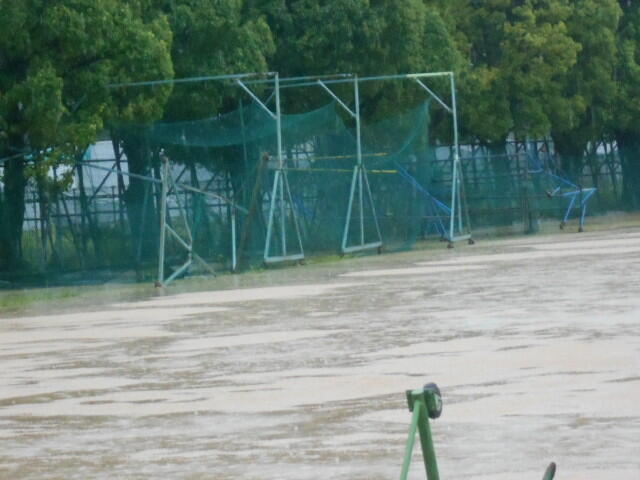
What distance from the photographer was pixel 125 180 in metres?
36.5

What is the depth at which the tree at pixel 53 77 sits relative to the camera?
29.7 metres

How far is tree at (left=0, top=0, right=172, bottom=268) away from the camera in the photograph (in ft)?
97.4

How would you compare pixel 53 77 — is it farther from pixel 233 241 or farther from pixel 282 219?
pixel 282 219

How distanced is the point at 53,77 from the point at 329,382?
56.4 ft

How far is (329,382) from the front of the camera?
13.6 m

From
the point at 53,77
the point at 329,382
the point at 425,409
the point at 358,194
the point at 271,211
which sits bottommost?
the point at 329,382

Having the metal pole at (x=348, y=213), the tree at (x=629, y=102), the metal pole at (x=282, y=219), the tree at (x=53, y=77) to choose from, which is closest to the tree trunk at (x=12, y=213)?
the tree at (x=53, y=77)

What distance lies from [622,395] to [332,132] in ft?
82.0

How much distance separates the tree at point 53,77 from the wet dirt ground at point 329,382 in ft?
18.6

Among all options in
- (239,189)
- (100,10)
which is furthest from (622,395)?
(239,189)

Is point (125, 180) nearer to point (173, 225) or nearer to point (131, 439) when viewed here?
point (173, 225)

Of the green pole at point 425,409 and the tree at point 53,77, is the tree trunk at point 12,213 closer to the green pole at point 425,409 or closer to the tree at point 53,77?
the tree at point 53,77

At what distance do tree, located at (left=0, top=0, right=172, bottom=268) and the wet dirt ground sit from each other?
5.66 metres

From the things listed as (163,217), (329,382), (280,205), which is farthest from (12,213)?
(329,382)
